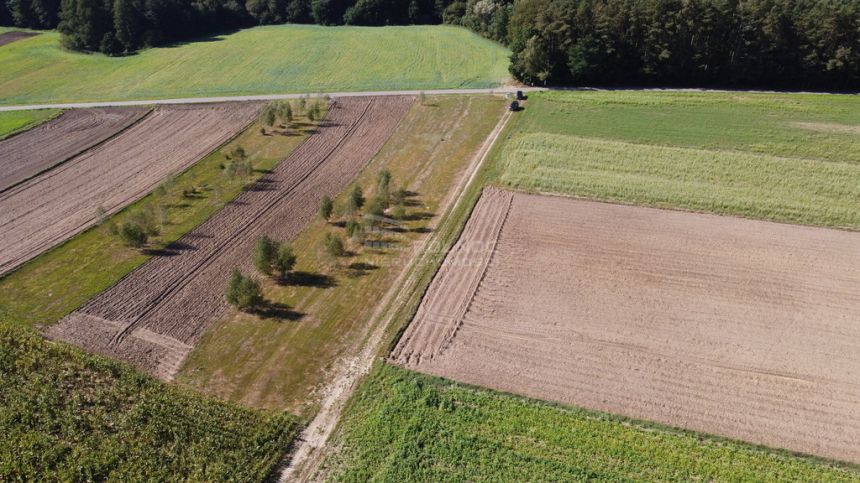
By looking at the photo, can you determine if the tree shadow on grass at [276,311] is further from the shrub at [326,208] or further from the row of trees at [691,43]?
the row of trees at [691,43]

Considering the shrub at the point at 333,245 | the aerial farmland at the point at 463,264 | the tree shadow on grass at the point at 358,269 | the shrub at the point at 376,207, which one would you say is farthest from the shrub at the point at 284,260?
the shrub at the point at 376,207

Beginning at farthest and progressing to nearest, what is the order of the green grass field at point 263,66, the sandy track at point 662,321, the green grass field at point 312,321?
1. the green grass field at point 263,66
2. the green grass field at point 312,321
3. the sandy track at point 662,321

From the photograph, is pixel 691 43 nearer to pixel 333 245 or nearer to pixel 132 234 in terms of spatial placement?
pixel 333 245

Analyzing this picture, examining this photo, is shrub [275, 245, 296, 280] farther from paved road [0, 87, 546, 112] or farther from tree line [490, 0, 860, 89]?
tree line [490, 0, 860, 89]

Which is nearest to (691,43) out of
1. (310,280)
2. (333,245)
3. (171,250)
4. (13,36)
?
(333,245)

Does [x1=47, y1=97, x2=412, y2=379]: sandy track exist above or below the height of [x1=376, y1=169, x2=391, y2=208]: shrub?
below

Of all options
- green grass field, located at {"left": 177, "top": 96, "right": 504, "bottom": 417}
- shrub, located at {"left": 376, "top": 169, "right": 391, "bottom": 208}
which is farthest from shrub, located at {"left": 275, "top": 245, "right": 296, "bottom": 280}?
shrub, located at {"left": 376, "top": 169, "right": 391, "bottom": 208}

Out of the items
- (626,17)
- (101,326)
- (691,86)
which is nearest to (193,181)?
(101,326)
